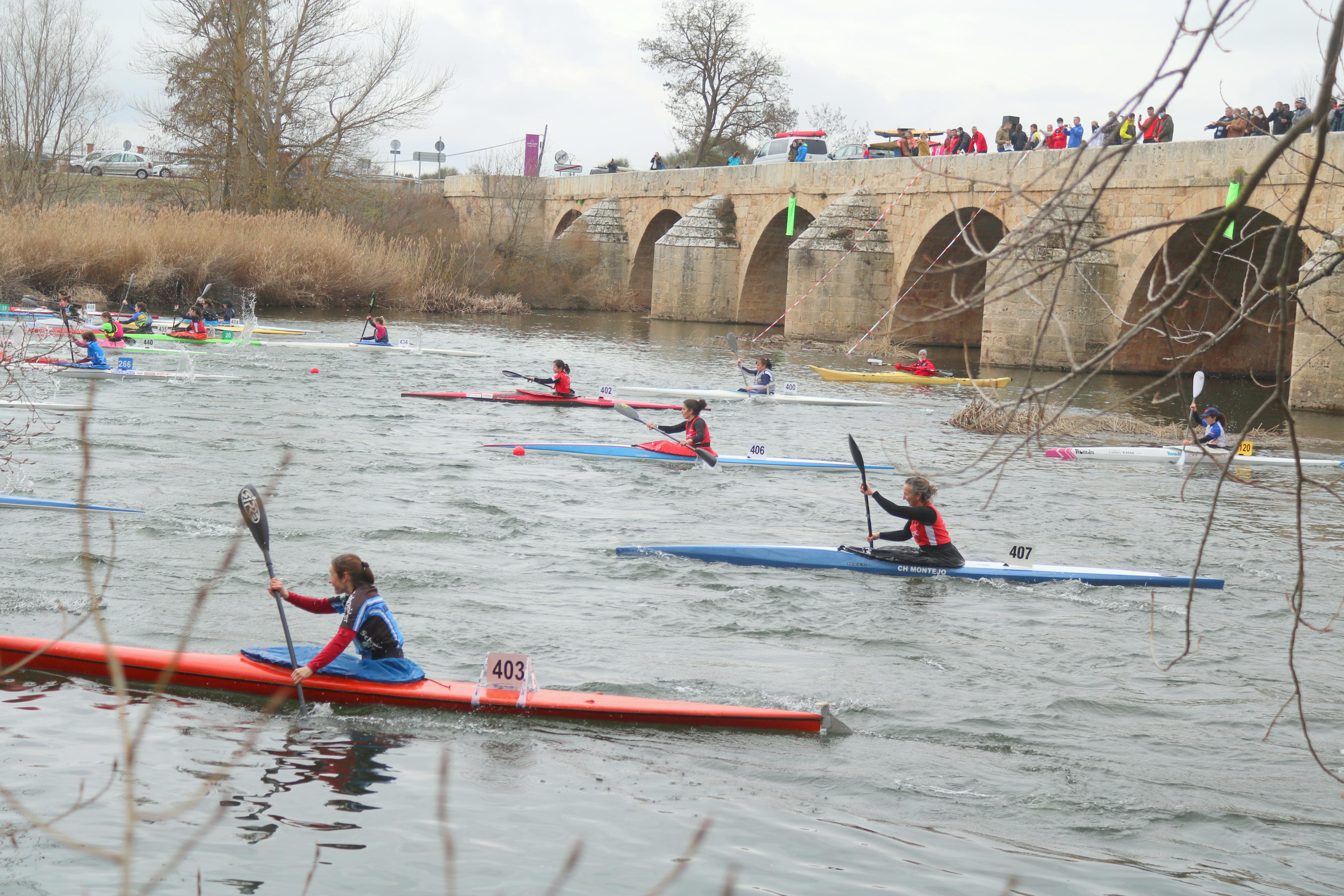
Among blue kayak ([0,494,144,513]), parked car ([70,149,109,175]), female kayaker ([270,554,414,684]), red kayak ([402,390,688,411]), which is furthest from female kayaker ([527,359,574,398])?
parked car ([70,149,109,175])

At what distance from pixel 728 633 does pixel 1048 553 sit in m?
3.59

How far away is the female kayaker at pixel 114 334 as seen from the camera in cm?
1673


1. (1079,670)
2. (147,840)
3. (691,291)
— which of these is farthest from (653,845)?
(691,291)

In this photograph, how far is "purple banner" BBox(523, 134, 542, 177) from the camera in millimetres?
48625

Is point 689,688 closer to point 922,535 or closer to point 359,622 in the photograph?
point 359,622

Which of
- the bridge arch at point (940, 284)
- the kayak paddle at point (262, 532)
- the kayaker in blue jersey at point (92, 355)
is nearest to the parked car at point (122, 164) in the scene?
the bridge arch at point (940, 284)

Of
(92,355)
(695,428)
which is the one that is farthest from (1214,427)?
(92,355)

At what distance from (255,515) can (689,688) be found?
8.09 ft

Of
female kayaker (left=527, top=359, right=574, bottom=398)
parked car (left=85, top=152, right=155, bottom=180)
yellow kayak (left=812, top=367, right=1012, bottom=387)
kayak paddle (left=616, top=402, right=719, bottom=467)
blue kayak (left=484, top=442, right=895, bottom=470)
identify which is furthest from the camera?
parked car (left=85, top=152, right=155, bottom=180)

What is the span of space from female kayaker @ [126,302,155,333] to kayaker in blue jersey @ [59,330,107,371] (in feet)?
14.0

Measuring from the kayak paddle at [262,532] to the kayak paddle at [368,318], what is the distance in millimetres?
16100

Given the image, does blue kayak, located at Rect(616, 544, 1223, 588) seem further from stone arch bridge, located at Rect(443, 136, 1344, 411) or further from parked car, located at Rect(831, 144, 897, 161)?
parked car, located at Rect(831, 144, 897, 161)

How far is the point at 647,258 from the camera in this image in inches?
1567

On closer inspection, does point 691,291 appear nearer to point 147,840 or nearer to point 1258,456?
point 1258,456
